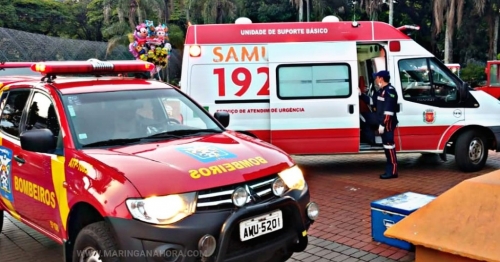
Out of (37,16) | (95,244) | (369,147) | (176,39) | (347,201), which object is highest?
(37,16)

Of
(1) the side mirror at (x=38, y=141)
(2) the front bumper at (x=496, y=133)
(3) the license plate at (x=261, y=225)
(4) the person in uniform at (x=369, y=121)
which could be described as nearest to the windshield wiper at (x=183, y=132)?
(1) the side mirror at (x=38, y=141)

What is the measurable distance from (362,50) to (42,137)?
262 inches

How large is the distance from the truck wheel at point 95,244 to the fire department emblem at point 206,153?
0.78 m

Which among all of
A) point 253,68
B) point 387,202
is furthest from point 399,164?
point 387,202

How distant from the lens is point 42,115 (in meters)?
4.50

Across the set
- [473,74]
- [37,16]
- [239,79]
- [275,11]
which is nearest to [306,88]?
[239,79]

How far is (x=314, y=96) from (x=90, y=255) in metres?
5.51

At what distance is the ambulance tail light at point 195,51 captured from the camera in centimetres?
822

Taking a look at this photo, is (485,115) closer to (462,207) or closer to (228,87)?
(228,87)

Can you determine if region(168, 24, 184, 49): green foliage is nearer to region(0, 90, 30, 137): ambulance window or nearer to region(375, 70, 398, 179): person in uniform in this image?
region(375, 70, 398, 179): person in uniform

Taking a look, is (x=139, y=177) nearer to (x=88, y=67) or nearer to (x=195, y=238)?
(x=195, y=238)

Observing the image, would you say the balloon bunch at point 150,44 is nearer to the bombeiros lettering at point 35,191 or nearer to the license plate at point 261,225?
the bombeiros lettering at point 35,191

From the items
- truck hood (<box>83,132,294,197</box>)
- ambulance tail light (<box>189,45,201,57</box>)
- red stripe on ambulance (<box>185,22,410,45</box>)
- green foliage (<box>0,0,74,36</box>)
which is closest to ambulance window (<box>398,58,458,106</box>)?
red stripe on ambulance (<box>185,22,410,45</box>)

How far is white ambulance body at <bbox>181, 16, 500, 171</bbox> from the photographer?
8.28 meters
